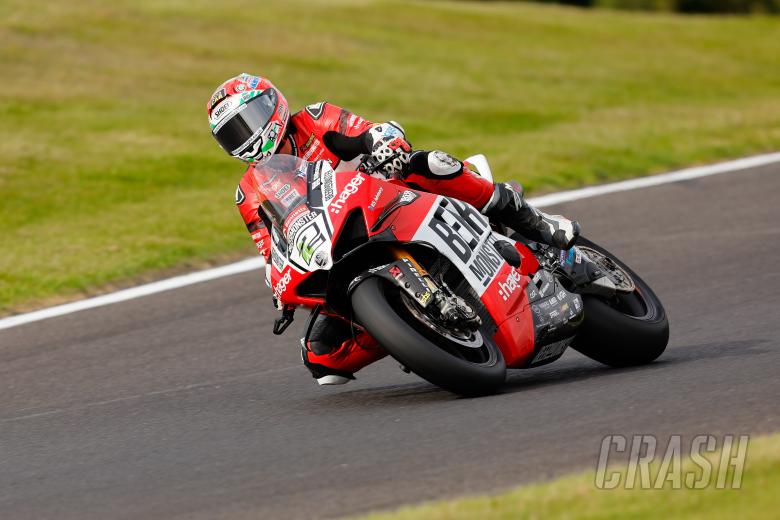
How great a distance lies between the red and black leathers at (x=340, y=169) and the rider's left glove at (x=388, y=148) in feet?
0.22

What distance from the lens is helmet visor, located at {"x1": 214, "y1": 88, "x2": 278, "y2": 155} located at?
6.38 m

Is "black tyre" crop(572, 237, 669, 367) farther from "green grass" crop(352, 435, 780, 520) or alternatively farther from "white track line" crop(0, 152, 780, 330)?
"white track line" crop(0, 152, 780, 330)

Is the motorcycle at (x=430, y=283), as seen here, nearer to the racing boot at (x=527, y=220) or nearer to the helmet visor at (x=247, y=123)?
the racing boot at (x=527, y=220)

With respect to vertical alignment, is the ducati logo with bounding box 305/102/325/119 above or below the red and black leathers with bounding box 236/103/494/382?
above

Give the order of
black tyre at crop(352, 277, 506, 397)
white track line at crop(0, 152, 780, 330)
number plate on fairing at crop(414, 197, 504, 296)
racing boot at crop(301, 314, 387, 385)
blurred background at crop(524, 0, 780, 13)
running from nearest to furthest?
black tyre at crop(352, 277, 506, 397) < number plate on fairing at crop(414, 197, 504, 296) < racing boot at crop(301, 314, 387, 385) < white track line at crop(0, 152, 780, 330) < blurred background at crop(524, 0, 780, 13)

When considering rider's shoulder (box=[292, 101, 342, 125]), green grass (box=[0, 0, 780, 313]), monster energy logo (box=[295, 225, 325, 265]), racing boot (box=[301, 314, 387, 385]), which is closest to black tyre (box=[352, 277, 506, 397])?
monster energy logo (box=[295, 225, 325, 265])

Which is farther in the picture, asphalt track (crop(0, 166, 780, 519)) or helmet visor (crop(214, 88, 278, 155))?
helmet visor (crop(214, 88, 278, 155))

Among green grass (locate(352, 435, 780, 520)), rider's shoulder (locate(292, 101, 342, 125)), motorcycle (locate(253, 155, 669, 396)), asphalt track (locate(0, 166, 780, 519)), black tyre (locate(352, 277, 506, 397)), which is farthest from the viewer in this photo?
rider's shoulder (locate(292, 101, 342, 125))

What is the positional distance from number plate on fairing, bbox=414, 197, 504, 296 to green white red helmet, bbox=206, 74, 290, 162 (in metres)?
0.96

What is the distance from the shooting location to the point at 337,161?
22.0ft

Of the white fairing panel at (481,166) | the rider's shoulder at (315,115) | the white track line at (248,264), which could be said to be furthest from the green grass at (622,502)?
the white track line at (248,264)

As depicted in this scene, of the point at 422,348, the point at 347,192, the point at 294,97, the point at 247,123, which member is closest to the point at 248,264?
the point at 247,123

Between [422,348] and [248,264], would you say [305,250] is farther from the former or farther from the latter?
[248,264]

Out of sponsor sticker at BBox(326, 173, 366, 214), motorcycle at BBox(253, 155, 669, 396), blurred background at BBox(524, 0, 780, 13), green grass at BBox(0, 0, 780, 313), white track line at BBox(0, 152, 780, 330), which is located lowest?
blurred background at BBox(524, 0, 780, 13)
